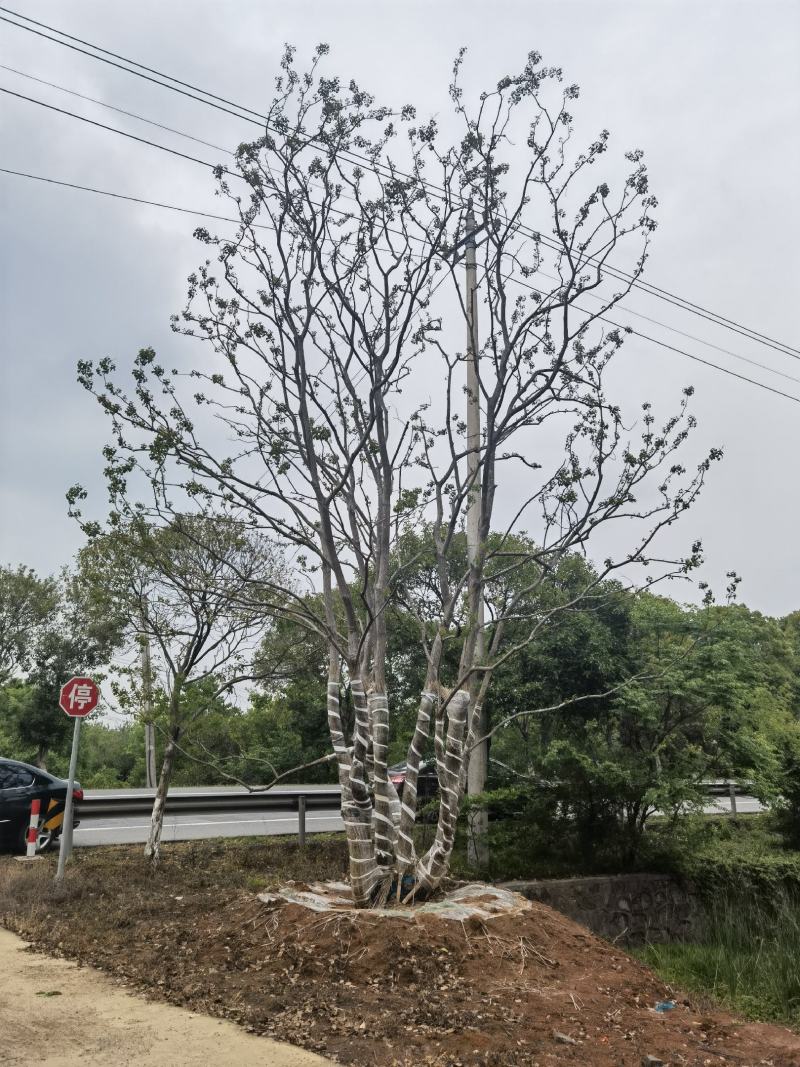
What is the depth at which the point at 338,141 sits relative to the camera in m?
9.69

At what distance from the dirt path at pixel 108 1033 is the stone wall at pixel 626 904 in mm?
5505

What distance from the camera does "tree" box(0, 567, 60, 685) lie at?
2928 centimetres

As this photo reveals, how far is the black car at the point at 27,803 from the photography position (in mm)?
13172

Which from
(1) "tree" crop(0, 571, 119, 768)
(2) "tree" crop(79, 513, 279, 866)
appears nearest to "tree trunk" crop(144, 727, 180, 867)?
(2) "tree" crop(79, 513, 279, 866)

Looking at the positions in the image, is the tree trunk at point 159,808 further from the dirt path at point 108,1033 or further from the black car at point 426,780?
the dirt path at point 108,1033

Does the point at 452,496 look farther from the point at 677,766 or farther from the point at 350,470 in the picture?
the point at 677,766


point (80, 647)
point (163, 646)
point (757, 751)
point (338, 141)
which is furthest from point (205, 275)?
point (80, 647)

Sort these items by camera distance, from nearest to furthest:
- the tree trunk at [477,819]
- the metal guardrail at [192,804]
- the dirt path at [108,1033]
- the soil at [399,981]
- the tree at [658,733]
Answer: the dirt path at [108,1033] → the soil at [399,981] → the tree trunk at [477,819] → the tree at [658,733] → the metal guardrail at [192,804]

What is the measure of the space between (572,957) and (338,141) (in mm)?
7940

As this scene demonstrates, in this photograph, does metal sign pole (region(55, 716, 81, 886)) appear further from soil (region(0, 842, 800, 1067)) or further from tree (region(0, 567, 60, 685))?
tree (region(0, 567, 60, 685))

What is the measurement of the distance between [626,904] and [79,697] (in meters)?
7.16

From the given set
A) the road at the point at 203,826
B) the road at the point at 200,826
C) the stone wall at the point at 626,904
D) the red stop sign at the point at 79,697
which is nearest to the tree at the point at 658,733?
the stone wall at the point at 626,904

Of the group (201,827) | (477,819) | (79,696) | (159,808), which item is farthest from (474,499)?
(201,827)

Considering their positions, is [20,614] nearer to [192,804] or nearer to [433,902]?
[192,804]
